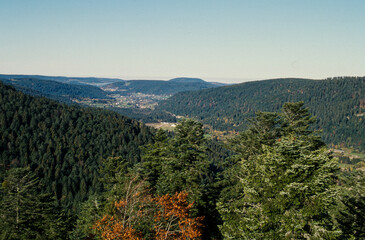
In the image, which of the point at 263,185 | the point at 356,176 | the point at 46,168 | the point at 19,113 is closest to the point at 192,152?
the point at 263,185

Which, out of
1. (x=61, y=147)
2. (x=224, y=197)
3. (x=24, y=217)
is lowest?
(x=61, y=147)

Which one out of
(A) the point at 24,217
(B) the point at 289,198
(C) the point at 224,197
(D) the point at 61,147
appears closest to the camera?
(B) the point at 289,198

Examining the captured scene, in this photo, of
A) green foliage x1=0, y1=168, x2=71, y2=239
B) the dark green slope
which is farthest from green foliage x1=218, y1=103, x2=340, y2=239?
the dark green slope

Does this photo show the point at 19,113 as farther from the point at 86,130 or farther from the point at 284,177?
the point at 284,177

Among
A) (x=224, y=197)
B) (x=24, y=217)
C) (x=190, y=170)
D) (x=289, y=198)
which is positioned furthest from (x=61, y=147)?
(x=289, y=198)

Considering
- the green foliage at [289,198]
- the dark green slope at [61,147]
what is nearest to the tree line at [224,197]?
the green foliage at [289,198]

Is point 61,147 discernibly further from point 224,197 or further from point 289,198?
point 289,198

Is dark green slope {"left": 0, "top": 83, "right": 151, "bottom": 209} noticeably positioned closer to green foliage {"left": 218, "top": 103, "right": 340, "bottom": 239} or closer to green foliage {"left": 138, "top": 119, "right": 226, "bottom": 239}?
green foliage {"left": 138, "top": 119, "right": 226, "bottom": 239}

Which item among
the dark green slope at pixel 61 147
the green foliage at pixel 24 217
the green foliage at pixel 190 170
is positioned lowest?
the dark green slope at pixel 61 147

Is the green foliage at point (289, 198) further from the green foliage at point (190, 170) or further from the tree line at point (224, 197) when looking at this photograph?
the green foliage at point (190, 170)
